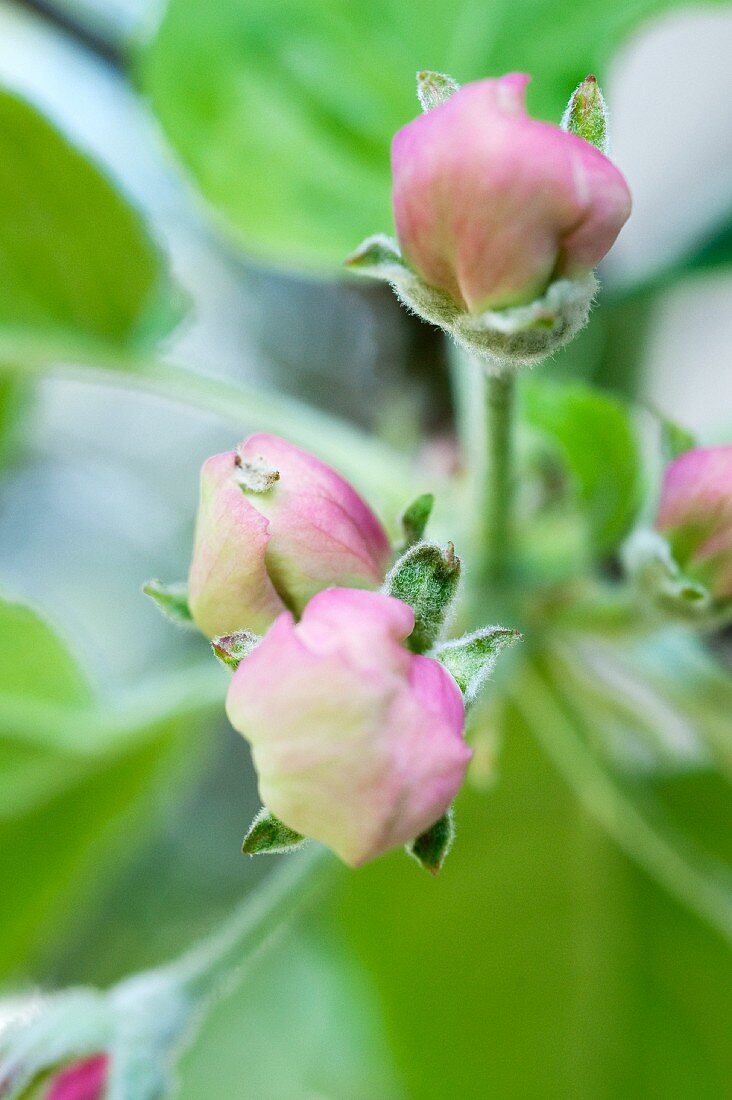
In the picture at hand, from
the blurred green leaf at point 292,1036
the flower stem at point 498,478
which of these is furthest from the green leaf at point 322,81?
the blurred green leaf at point 292,1036

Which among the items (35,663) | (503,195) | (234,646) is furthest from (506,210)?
(35,663)

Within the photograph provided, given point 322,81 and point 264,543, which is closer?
point 264,543

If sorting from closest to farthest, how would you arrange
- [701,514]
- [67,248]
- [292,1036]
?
[701,514] < [67,248] < [292,1036]

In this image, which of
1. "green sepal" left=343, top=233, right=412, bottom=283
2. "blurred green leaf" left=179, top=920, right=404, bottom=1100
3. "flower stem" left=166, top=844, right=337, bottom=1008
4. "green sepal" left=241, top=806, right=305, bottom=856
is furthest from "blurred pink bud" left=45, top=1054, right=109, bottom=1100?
"blurred green leaf" left=179, top=920, right=404, bottom=1100

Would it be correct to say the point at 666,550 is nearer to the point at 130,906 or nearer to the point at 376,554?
the point at 376,554

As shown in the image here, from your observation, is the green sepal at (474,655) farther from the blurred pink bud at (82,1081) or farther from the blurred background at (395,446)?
the blurred background at (395,446)

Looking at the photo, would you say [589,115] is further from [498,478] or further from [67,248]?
[67,248]

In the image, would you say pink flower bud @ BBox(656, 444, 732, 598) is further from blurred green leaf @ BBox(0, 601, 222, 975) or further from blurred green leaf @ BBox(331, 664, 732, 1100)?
blurred green leaf @ BBox(331, 664, 732, 1100)

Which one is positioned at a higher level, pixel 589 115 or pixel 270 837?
pixel 589 115
